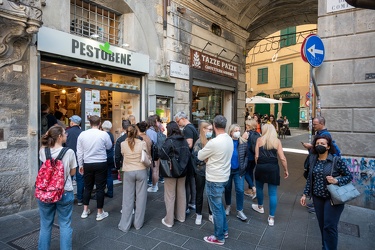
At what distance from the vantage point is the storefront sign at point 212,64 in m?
9.25

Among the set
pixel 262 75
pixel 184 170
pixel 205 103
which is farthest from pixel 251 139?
pixel 262 75

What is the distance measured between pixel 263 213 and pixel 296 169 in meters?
4.43

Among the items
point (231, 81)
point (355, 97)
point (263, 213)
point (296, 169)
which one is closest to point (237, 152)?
point (263, 213)

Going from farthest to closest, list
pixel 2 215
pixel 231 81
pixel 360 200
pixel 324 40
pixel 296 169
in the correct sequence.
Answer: pixel 231 81, pixel 296 169, pixel 324 40, pixel 360 200, pixel 2 215

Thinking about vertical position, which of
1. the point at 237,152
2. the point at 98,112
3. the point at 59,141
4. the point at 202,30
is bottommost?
the point at 237,152

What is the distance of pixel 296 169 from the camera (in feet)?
28.4

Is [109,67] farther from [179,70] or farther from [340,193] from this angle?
[340,193]

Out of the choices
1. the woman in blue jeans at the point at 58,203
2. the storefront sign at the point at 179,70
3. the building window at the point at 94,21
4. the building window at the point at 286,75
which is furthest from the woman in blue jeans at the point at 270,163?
the building window at the point at 286,75

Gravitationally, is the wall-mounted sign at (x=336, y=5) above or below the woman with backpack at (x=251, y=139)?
above

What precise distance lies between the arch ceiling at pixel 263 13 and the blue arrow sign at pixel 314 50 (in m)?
5.18

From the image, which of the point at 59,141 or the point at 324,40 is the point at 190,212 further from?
the point at 324,40

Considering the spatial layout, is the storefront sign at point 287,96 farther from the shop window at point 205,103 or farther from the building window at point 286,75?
the shop window at point 205,103

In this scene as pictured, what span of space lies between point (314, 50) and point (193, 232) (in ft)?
14.4

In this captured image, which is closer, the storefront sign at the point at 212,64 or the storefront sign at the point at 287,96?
the storefront sign at the point at 212,64
